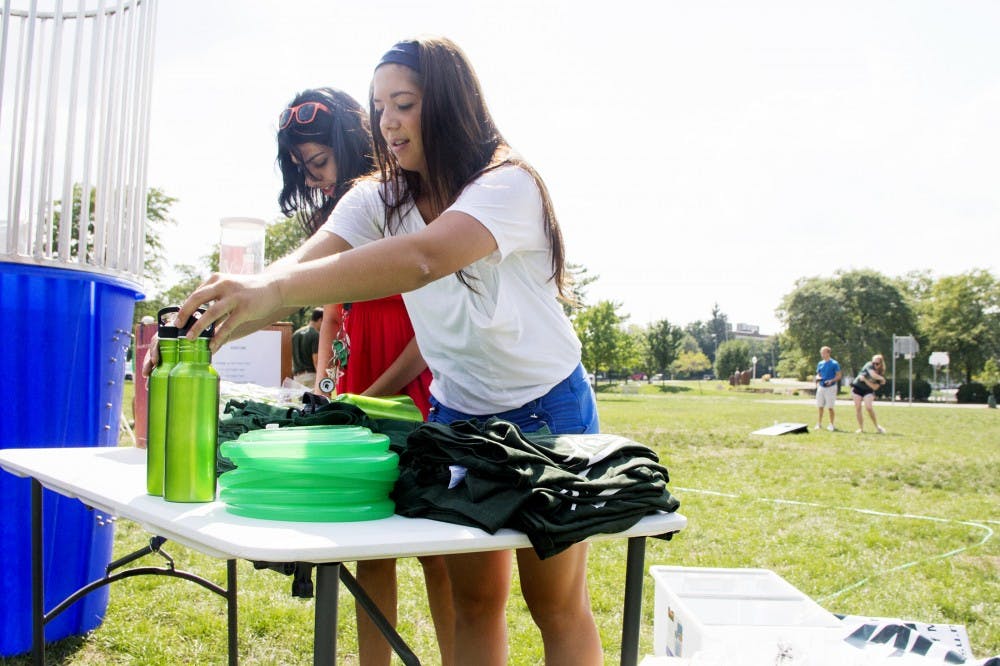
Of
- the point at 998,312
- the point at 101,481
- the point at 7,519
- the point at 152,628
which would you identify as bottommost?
the point at 152,628

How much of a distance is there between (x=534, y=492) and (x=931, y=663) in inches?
41.4

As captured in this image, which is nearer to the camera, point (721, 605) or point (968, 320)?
point (721, 605)

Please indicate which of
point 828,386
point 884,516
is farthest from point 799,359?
point 884,516

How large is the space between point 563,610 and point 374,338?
105cm

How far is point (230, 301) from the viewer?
1.09 meters

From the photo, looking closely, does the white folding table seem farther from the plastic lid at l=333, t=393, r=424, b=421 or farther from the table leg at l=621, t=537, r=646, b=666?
the plastic lid at l=333, t=393, r=424, b=421

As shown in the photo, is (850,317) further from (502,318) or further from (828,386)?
(502,318)

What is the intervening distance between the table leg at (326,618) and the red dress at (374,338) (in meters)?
1.18

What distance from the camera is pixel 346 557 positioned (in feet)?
2.98

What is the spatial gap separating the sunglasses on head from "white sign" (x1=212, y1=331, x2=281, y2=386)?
1.32m

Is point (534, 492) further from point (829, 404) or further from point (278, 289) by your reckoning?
point (829, 404)

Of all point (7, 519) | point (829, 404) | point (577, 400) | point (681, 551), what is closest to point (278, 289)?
point (577, 400)

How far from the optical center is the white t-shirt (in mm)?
1388

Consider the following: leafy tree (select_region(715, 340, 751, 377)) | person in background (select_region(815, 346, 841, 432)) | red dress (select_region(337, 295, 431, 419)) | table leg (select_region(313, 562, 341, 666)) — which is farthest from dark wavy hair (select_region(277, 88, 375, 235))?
leafy tree (select_region(715, 340, 751, 377))
